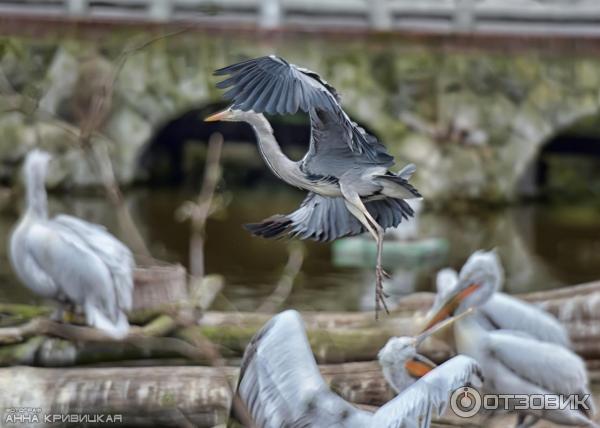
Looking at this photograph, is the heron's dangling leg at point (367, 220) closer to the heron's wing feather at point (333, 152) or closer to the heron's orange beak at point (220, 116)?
the heron's wing feather at point (333, 152)

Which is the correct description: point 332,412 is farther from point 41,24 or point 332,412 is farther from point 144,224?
point 41,24

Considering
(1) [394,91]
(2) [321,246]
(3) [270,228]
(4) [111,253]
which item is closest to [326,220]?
(3) [270,228]

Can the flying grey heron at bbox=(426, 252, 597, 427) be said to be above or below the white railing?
below

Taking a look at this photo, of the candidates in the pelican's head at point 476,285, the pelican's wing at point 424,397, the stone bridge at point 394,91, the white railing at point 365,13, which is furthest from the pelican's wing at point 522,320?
the stone bridge at point 394,91

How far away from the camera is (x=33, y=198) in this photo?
22.3 feet

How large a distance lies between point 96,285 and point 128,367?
63cm

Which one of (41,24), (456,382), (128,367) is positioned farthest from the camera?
(41,24)

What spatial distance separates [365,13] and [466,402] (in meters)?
10.2

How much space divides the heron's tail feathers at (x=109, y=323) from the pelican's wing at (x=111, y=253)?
93 millimetres

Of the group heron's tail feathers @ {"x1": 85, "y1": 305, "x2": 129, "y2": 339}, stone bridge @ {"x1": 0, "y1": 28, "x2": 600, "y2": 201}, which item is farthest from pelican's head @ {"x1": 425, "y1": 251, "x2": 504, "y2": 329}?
stone bridge @ {"x1": 0, "y1": 28, "x2": 600, "y2": 201}

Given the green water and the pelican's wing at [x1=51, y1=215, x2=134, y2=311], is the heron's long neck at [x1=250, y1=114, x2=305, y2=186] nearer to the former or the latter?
the pelican's wing at [x1=51, y1=215, x2=134, y2=311]

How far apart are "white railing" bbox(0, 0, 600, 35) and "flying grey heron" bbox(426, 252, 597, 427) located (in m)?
9.22

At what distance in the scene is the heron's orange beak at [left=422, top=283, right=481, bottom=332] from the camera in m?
5.57

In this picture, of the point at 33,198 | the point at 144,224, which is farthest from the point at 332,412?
the point at 144,224
